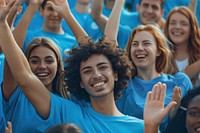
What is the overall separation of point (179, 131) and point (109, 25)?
3.84ft

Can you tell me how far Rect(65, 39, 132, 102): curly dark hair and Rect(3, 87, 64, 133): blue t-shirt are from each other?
0.36 m


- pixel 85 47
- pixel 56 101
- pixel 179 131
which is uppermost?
pixel 85 47

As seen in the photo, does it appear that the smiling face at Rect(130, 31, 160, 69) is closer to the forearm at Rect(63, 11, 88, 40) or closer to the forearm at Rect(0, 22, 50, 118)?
the forearm at Rect(63, 11, 88, 40)

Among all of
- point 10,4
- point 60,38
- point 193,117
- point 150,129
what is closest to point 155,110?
point 150,129

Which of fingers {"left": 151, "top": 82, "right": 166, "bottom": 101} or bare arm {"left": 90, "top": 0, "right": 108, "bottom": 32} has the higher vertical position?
bare arm {"left": 90, "top": 0, "right": 108, "bottom": 32}

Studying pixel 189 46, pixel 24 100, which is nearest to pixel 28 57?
pixel 24 100

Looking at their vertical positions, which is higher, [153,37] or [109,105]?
[153,37]

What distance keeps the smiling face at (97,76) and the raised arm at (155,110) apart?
42 centimetres

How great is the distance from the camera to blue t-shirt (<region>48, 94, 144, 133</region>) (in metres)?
5.21

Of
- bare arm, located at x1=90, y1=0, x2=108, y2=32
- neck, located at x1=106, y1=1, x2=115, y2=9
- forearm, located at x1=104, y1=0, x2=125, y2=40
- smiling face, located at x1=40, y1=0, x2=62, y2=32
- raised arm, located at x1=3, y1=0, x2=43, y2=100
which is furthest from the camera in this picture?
neck, located at x1=106, y1=1, x2=115, y2=9

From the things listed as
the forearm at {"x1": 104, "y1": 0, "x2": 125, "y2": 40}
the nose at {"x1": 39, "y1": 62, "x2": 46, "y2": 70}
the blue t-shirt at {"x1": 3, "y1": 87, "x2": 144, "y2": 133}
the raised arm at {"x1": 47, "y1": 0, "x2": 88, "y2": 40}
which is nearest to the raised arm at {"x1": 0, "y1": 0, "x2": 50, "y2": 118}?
the blue t-shirt at {"x1": 3, "y1": 87, "x2": 144, "y2": 133}

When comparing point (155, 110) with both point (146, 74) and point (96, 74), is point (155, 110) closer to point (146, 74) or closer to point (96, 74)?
point (96, 74)

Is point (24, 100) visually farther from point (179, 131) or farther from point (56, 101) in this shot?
point (179, 131)

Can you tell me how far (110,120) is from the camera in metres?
5.32
